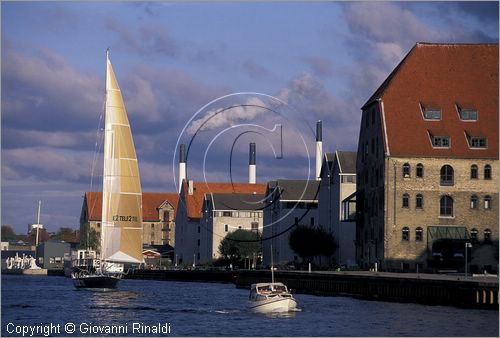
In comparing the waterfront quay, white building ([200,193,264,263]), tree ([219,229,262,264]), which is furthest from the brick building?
white building ([200,193,264,263])

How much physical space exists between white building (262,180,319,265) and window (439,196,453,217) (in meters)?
47.5

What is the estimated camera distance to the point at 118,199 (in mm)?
100750

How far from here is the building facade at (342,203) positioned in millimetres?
136375

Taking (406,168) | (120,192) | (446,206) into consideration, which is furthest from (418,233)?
(120,192)

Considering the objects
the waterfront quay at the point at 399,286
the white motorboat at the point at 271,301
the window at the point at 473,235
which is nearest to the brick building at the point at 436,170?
the window at the point at 473,235

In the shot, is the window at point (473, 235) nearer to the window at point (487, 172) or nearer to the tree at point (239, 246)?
the window at point (487, 172)

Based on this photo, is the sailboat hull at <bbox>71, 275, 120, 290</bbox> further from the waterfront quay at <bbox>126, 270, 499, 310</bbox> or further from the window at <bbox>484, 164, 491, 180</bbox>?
the window at <bbox>484, 164, 491, 180</bbox>

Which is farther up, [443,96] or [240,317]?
[443,96]

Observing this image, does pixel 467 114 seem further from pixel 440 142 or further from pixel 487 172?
pixel 487 172

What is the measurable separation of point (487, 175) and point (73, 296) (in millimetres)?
41237

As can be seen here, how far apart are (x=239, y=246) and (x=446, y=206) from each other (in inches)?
2452

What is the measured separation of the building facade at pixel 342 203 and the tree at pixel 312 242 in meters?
Result: 0.98

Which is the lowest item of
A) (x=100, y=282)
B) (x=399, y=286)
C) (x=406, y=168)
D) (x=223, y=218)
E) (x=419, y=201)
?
(x=399, y=286)

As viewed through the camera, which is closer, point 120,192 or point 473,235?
point 120,192
